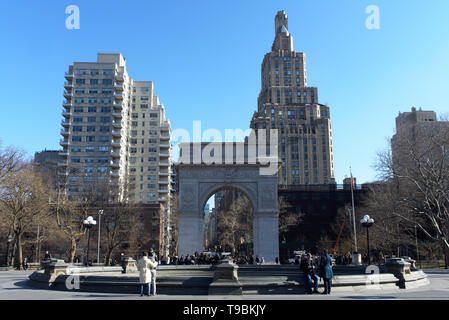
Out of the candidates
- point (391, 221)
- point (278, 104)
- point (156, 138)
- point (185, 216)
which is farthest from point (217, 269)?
point (278, 104)

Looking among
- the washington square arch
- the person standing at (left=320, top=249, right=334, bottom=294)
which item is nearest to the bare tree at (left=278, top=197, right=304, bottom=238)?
the washington square arch

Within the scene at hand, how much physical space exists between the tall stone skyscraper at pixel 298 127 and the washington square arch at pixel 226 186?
2151 inches

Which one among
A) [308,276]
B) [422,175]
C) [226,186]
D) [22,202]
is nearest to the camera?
[308,276]

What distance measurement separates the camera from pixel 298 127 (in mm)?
104438

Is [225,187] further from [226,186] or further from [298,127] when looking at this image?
[298,127]

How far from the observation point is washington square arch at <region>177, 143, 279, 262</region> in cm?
4197

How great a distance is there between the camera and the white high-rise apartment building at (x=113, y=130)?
270 feet

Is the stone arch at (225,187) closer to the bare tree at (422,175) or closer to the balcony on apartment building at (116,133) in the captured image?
the bare tree at (422,175)

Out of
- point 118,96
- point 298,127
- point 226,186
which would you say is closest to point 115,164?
point 118,96

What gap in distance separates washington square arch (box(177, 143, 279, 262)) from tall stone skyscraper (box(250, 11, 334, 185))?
5464cm

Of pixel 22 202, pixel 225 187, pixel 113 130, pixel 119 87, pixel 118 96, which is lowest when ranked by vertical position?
pixel 22 202

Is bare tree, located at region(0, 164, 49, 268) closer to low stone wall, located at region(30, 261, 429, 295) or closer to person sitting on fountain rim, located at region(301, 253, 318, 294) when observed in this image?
low stone wall, located at region(30, 261, 429, 295)

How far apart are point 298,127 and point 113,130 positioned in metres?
49.7

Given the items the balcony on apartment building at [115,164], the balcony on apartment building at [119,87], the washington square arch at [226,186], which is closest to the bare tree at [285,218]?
the washington square arch at [226,186]
